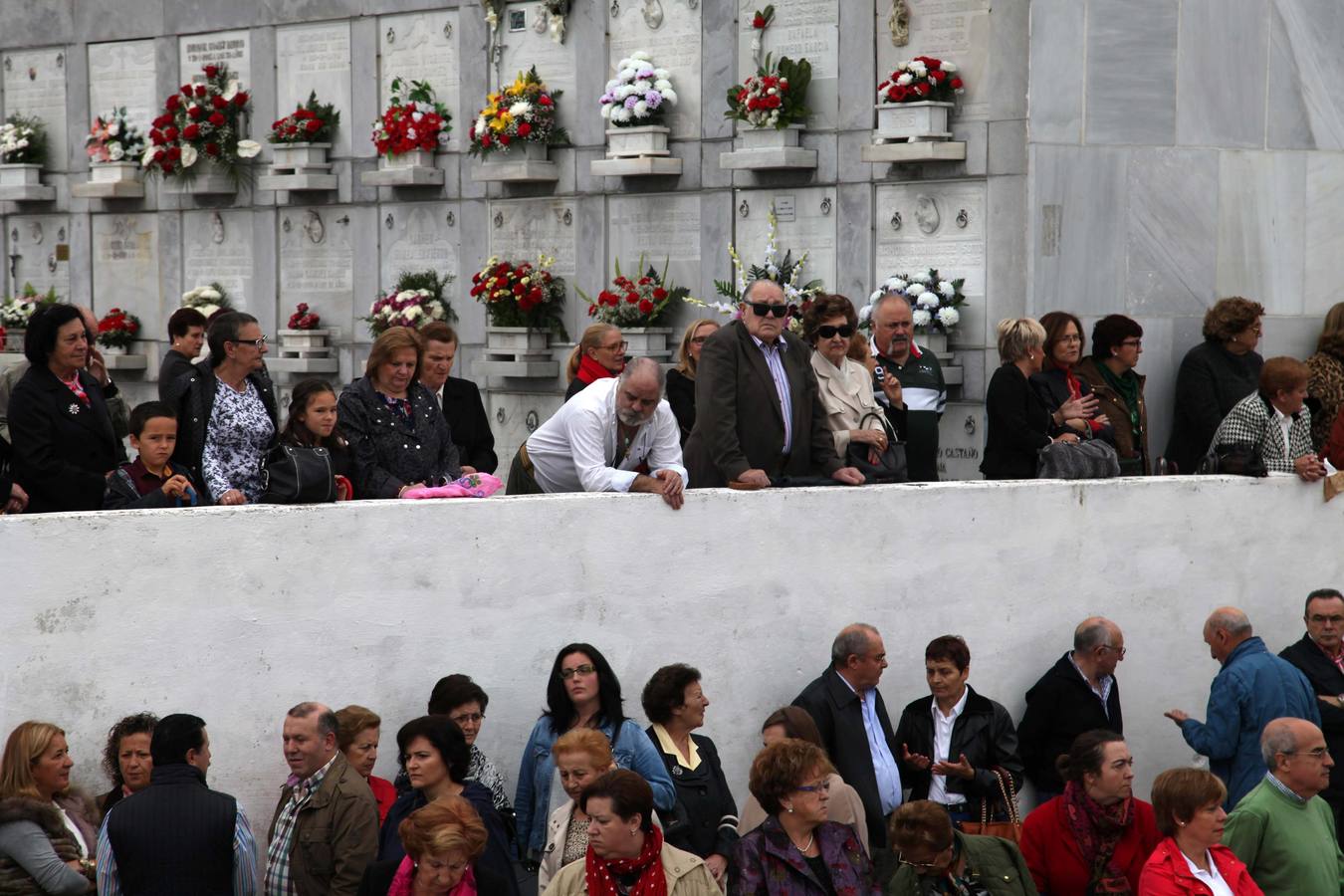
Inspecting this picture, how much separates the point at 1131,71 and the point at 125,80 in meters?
8.48

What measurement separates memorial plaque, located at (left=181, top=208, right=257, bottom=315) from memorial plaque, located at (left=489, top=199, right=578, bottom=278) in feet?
8.03

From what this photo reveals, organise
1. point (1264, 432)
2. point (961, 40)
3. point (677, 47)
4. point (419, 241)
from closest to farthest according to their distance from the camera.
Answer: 1. point (1264, 432)
2. point (961, 40)
3. point (677, 47)
4. point (419, 241)

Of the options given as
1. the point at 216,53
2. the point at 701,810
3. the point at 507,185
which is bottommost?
the point at 701,810

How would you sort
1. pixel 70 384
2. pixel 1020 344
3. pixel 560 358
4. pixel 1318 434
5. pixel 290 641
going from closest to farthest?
pixel 290 641 < pixel 70 384 < pixel 1020 344 < pixel 1318 434 < pixel 560 358

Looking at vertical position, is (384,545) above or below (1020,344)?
below

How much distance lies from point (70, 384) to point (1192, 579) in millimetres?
5369

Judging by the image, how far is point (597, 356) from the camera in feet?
31.9

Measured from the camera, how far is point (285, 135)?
14.5m

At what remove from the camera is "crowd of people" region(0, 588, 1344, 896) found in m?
6.42

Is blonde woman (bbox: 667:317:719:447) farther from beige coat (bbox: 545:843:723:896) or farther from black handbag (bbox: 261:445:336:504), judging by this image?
beige coat (bbox: 545:843:723:896)

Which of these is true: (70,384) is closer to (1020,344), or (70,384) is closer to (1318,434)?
(1020,344)

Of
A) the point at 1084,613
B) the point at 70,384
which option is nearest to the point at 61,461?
the point at 70,384

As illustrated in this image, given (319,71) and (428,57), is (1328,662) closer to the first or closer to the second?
(428,57)

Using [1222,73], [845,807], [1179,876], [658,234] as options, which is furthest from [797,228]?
[1179,876]
